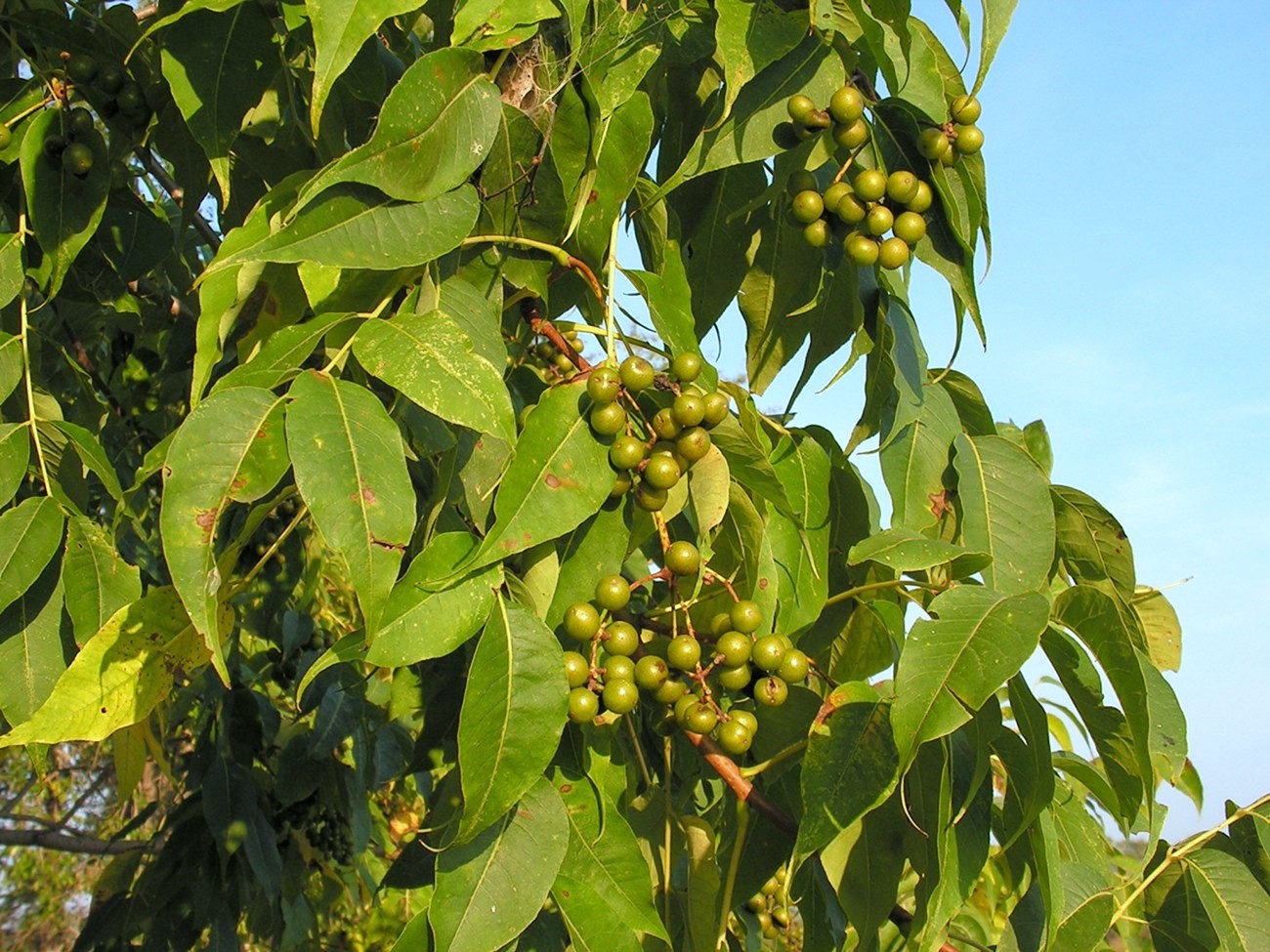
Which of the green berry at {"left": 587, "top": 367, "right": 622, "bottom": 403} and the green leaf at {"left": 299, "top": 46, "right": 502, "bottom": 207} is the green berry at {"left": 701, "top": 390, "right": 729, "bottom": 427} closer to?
the green berry at {"left": 587, "top": 367, "right": 622, "bottom": 403}

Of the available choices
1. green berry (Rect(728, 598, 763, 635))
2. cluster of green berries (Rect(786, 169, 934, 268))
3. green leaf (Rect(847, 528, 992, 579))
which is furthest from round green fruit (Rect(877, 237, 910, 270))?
green berry (Rect(728, 598, 763, 635))

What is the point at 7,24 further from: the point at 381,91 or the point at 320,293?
the point at 320,293

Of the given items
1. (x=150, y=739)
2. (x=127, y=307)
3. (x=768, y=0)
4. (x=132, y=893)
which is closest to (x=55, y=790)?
(x=132, y=893)

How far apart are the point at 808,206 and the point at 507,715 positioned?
705mm

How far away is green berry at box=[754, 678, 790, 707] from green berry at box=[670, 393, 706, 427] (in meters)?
0.30

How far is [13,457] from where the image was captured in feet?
4.60

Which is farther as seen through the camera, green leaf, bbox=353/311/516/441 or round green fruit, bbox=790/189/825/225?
round green fruit, bbox=790/189/825/225

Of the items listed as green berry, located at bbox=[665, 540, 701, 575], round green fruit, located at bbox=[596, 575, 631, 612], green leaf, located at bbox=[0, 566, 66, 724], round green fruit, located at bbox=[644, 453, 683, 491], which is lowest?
green berry, located at bbox=[665, 540, 701, 575]

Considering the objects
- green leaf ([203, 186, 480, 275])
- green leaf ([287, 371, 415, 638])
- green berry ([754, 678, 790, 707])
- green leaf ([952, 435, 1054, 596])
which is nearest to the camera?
green leaf ([287, 371, 415, 638])

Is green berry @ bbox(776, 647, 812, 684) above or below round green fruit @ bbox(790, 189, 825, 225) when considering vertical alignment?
below

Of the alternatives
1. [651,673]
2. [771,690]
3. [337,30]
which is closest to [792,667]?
[771,690]

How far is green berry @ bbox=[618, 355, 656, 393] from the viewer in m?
1.21

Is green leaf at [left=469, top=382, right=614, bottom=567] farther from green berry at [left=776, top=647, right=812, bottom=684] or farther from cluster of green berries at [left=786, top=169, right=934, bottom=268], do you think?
cluster of green berries at [left=786, top=169, right=934, bottom=268]

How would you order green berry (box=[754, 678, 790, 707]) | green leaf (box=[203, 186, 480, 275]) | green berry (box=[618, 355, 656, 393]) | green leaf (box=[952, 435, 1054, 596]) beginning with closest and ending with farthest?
1. green leaf (box=[203, 186, 480, 275])
2. green berry (box=[618, 355, 656, 393])
3. green berry (box=[754, 678, 790, 707])
4. green leaf (box=[952, 435, 1054, 596])
